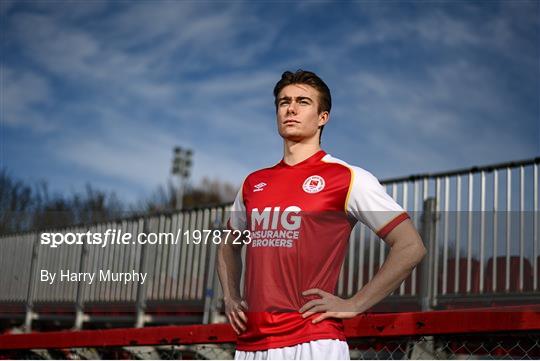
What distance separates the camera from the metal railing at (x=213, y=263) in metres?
7.86

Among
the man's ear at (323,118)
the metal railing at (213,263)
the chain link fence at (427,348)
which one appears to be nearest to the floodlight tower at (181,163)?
the metal railing at (213,263)

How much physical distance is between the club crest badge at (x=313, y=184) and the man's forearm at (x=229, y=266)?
60 centimetres

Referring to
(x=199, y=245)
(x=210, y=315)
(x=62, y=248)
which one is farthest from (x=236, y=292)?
(x=62, y=248)

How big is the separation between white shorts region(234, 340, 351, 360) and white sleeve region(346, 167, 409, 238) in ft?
1.71

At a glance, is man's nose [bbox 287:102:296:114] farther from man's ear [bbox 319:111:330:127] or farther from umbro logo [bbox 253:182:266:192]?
umbro logo [bbox 253:182:266:192]

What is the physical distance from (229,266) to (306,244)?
0.62m

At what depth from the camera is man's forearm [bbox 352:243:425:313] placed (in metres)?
3.05

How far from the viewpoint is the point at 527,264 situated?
7.64 meters

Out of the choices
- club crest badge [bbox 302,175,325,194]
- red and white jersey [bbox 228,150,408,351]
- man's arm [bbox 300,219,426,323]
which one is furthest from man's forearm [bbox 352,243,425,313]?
club crest badge [bbox 302,175,325,194]

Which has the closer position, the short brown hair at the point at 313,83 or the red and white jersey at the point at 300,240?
the red and white jersey at the point at 300,240

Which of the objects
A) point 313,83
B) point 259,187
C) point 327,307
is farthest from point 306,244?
point 313,83

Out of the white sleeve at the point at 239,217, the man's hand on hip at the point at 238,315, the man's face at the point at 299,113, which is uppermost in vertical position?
the man's face at the point at 299,113

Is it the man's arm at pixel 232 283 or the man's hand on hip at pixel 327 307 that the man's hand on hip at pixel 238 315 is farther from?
the man's hand on hip at pixel 327 307

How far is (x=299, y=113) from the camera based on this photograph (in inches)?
134
